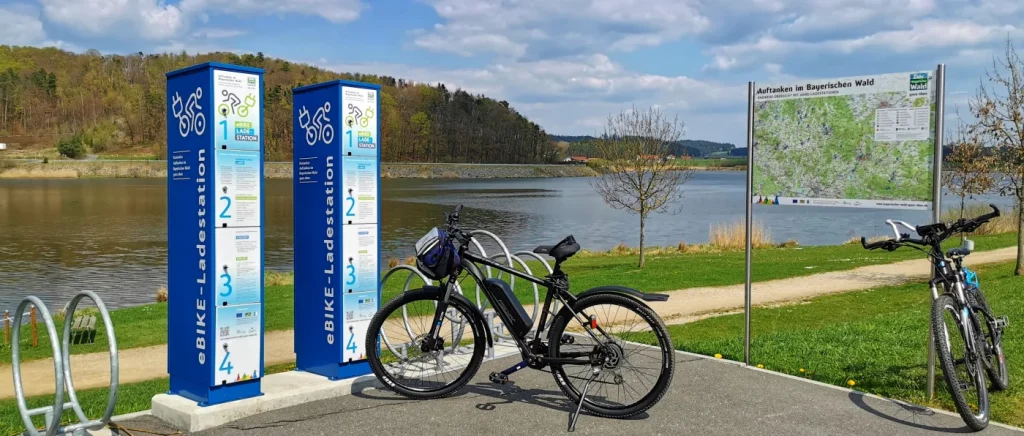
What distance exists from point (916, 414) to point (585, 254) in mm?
21548

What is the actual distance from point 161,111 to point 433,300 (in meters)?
156

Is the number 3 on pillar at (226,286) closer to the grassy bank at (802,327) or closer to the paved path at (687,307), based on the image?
the grassy bank at (802,327)

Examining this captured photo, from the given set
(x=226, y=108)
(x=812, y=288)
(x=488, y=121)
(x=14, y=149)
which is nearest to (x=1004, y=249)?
(x=812, y=288)

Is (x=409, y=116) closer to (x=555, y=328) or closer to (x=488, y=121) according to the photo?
(x=488, y=121)

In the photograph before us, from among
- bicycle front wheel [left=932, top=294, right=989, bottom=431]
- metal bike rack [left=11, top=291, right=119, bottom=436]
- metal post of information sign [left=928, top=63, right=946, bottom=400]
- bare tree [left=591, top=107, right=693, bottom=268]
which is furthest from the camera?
bare tree [left=591, top=107, right=693, bottom=268]

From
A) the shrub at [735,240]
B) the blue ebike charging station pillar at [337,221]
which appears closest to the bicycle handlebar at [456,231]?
the blue ebike charging station pillar at [337,221]

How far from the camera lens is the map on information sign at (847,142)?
231 inches

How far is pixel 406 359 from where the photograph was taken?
588 cm

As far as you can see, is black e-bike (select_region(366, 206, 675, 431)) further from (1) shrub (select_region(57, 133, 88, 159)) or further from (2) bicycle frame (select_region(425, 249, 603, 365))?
(1) shrub (select_region(57, 133, 88, 159))

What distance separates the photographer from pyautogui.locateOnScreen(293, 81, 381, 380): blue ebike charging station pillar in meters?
6.10

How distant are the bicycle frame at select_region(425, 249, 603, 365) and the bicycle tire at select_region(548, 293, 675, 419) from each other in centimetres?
7

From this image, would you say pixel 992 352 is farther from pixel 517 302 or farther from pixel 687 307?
pixel 687 307

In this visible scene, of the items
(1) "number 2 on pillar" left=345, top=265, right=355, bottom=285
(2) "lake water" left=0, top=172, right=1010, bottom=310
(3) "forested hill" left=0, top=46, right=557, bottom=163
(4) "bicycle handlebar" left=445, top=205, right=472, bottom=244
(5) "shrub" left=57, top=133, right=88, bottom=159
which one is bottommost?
(2) "lake water" left=0, top=172, right=1010, bottom=310

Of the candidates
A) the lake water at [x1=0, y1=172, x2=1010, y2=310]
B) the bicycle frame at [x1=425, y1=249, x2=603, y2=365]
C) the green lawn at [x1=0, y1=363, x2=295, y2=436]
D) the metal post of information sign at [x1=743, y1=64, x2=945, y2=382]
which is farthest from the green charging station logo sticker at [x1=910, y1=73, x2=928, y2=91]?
the lake water at [x1=0, y1=172, x2=1010, y2=310]
